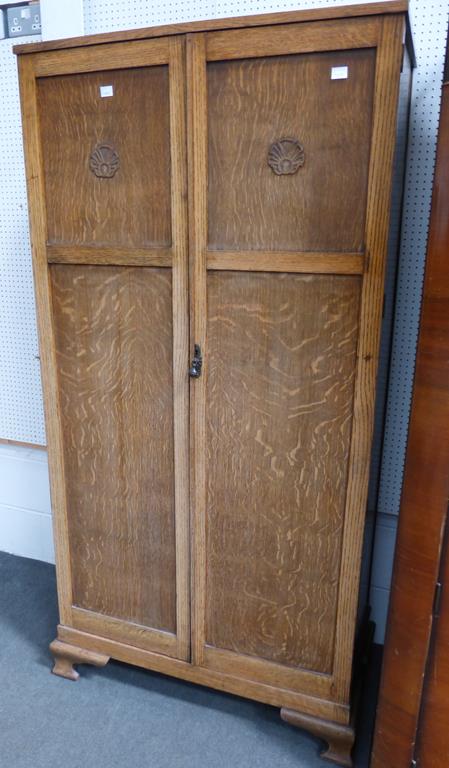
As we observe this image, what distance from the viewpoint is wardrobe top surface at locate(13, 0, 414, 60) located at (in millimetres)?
1150

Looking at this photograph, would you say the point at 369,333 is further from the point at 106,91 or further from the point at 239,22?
the point at 106,91

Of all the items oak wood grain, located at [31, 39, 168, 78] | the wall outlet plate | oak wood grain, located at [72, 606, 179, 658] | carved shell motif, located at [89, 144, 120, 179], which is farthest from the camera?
the wall outlet plate

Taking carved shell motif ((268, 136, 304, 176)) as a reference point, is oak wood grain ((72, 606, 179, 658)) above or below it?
below

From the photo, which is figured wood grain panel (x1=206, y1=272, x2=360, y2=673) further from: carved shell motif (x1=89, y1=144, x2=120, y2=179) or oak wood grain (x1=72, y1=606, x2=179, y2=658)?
carved shell motif (x1=89, y1=144, x2=120, y2=179)

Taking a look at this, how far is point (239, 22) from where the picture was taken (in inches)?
48.8

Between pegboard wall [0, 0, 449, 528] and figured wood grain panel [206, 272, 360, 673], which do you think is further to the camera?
pegboard wall [0, 0, 449, 528]

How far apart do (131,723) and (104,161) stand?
5.23 ft

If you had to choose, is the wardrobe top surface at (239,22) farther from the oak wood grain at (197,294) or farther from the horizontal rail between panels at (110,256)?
the horizontal rail between panels at (110,256)

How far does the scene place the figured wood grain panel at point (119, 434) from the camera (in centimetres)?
151

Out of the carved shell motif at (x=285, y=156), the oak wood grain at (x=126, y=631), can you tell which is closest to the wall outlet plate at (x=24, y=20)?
the carved shell motif at (x=285, y=156)

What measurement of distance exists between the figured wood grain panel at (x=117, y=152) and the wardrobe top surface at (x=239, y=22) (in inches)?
2.7

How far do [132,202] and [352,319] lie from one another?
2.04 feet

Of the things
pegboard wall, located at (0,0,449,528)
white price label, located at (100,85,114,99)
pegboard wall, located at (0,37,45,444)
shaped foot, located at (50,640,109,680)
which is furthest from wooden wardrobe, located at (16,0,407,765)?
pegboard wall, located at (0,37,45,444)

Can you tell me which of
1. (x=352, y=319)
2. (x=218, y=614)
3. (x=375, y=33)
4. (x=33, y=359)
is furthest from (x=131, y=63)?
(x=218, y=614)
